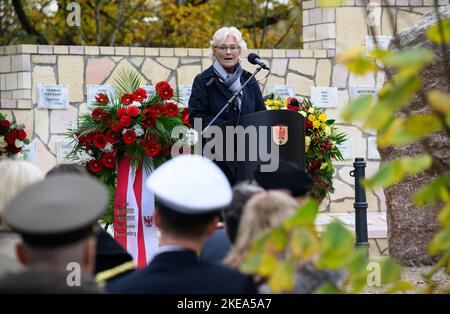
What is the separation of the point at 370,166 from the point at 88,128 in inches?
225

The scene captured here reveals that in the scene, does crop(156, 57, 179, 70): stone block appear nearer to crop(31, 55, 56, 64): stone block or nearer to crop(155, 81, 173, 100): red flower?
crop(31, 55, 56, 64): stone block

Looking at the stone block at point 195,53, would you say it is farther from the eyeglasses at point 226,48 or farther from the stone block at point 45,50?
the eyeglasses at point 226,48

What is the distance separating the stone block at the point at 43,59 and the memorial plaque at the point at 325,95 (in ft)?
10.3

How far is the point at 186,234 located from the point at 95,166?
3.90m

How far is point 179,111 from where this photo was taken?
271 inches

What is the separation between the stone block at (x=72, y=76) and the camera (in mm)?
11281

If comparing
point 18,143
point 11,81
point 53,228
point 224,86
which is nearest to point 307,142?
point 224,86

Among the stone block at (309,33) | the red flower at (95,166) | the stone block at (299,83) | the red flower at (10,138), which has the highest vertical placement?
the stone block at (309,33)

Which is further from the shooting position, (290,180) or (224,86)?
(224,86)

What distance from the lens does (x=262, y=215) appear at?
301 centimetres

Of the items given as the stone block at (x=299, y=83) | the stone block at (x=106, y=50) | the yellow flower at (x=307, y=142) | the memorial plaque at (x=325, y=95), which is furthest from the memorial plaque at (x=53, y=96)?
the yellow flower at (x=307, y=142)

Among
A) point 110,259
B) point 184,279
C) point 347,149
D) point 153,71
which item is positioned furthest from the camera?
point 347,149

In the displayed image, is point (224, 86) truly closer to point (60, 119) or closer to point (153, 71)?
point (60, 119)

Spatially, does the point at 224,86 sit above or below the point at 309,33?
below
